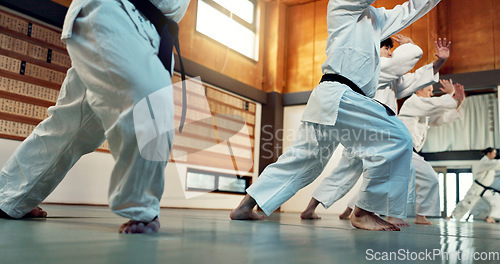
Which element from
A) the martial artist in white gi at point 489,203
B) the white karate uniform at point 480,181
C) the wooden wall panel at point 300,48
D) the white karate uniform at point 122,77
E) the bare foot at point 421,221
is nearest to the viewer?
the white karate uniform at point 122,77

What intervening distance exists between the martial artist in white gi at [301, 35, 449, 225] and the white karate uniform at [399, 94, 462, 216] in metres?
0.44

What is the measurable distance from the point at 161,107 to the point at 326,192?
2.20 metres

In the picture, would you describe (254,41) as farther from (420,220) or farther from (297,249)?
(297,249)

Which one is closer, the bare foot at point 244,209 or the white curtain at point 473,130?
the bare foot at point 244,209

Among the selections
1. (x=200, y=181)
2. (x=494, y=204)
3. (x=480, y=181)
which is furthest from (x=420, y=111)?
(x=480, y=181)

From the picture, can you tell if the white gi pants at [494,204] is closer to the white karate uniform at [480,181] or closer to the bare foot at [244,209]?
the white karate uniform at [480,181]

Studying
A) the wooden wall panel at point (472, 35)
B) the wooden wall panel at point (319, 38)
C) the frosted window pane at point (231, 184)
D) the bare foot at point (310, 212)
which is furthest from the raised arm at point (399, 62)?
the wooden wall panel at point (319, 38)

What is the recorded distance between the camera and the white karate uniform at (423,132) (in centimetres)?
347

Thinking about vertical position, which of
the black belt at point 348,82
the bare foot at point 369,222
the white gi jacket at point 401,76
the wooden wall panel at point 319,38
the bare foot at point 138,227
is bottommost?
the bare foot at point 369,222

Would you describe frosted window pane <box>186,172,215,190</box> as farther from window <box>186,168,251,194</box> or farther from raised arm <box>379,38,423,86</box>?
raised arm <box>379,38,423,86</box>

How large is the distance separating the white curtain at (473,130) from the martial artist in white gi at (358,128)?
8.51 m

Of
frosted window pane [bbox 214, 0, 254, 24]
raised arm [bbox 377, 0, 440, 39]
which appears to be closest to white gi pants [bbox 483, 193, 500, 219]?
raised arm [bbox 377, 0, 440, 39]

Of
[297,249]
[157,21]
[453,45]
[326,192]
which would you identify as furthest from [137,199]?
[453,45]

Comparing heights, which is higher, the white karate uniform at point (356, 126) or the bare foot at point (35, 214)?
the white karate uniform at point (356, 126)
